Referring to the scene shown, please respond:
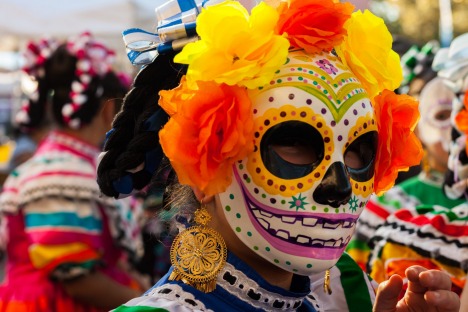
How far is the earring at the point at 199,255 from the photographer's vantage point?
6.77 ft

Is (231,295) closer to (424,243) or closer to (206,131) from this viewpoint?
(206,131)

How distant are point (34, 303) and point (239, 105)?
223 cm

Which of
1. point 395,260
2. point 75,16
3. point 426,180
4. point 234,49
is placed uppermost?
point 75,16

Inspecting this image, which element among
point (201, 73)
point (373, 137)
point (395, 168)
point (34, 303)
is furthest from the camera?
point (34, 303)

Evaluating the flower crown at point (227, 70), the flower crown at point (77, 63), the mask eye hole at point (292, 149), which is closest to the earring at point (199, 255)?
the flower crown at point (227, 70)

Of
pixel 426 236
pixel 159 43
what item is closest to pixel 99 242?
pixel 426 236

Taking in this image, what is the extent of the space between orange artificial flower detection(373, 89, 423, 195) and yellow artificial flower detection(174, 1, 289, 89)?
35 cm

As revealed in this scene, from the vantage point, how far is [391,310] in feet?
7.09

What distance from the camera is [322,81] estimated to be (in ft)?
6.67

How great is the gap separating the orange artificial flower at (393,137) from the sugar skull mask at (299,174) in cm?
15

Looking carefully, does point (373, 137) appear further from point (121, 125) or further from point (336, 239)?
point (121, 125)

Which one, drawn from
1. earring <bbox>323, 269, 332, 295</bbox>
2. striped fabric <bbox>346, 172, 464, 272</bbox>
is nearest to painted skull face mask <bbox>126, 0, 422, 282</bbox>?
earring <bbox>323, 269, 332, 295</bbox>

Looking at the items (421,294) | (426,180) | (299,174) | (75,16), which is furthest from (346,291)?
(75,16)

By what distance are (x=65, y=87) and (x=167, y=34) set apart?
236 cm
